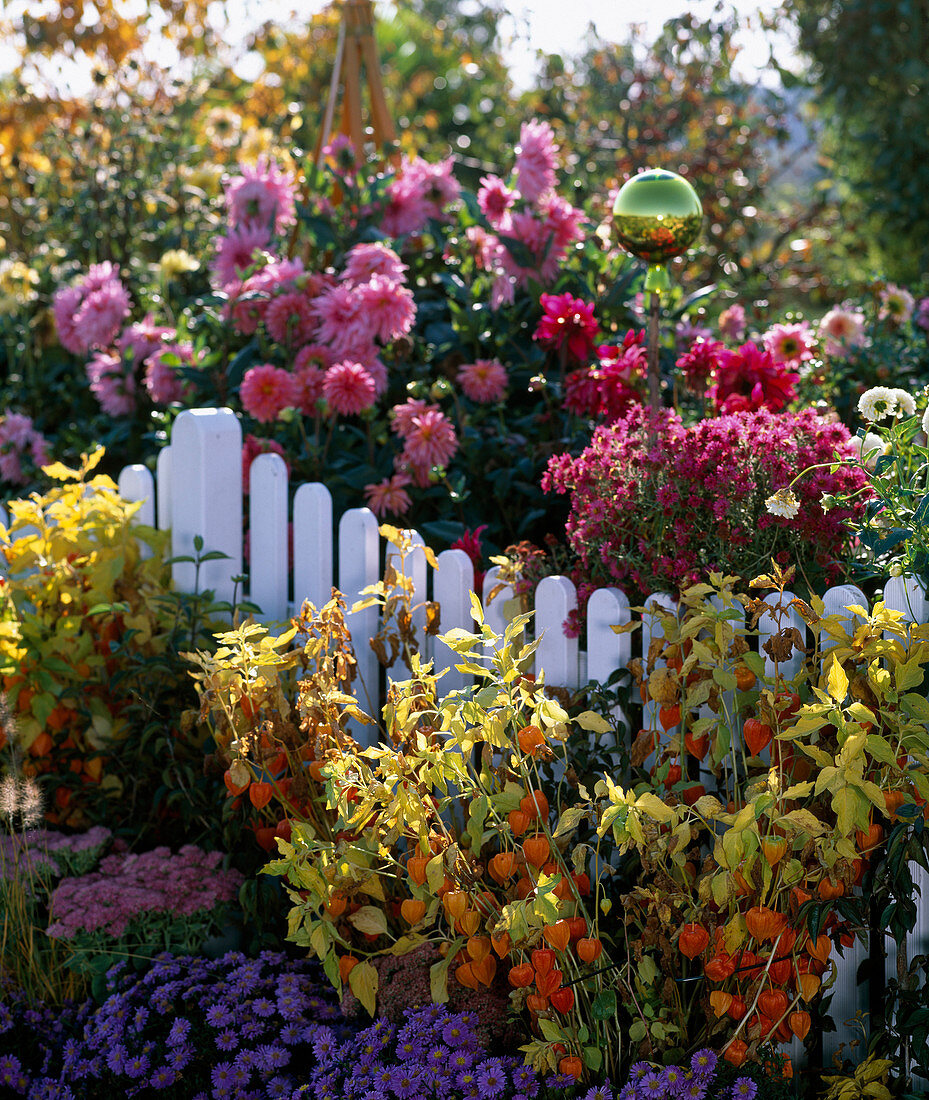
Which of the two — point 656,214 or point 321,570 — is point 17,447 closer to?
point 321,570

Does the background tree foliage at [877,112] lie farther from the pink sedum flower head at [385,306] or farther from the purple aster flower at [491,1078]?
the purple aster flower at [491,1078]

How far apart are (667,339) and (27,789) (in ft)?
7.52

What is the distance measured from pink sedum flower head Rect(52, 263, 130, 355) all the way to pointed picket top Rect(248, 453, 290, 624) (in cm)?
150

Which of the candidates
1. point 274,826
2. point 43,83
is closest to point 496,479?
point 274,826

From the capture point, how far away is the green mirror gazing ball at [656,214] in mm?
2506

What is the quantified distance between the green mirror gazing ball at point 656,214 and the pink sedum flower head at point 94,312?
7.02ft

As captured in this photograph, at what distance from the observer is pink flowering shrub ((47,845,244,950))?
231 cm

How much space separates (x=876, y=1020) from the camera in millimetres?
2010

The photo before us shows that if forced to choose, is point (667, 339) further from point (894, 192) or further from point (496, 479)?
point (894, 192)

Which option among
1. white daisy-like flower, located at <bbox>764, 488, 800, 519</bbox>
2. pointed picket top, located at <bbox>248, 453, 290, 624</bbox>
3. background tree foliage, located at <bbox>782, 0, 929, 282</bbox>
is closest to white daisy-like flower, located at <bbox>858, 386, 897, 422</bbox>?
white daisy-like flower, located at <bbox>764, 488, 800, 519</bbox>

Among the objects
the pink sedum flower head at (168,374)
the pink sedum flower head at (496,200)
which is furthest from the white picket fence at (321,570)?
the pink sedum flower head at (496,200)

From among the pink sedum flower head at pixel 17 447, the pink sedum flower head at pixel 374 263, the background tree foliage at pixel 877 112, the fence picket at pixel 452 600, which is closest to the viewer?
the fence picket at pixel 452 600

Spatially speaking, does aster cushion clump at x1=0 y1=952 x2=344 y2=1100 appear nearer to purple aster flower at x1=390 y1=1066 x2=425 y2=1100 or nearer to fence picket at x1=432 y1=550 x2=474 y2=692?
purple aster flower at x1=390 y1=1066 x2=425 y2=1100

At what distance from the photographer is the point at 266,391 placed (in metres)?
3.17
